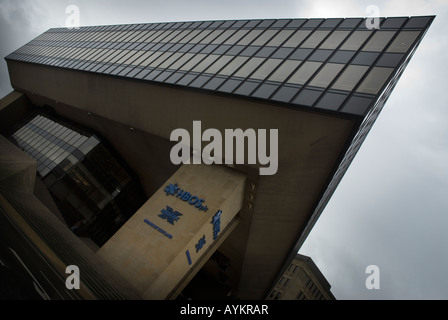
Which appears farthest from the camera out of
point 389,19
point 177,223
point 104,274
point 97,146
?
point 97,146

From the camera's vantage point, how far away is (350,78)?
54.9 feet

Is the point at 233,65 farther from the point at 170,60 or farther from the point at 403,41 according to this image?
the point at 403,41

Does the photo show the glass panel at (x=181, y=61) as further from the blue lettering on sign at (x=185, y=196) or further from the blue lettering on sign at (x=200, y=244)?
the blue lettering on sign at (x=200, y=244)

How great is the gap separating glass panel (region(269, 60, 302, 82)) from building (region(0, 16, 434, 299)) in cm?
8

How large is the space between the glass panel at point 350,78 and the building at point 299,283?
6295cm

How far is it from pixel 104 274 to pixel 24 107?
4227cm

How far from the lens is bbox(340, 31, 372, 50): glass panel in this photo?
62.4 ft

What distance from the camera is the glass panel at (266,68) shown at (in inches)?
774

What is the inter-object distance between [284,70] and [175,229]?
13.4 metres

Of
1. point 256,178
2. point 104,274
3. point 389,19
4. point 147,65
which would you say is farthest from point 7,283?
point 389,19

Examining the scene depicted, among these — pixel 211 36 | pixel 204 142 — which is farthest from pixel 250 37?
pixel 204 142

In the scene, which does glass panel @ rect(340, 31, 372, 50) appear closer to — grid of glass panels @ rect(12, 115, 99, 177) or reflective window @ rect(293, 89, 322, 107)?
reflective window @ rect(293, 89, 322, 107)
